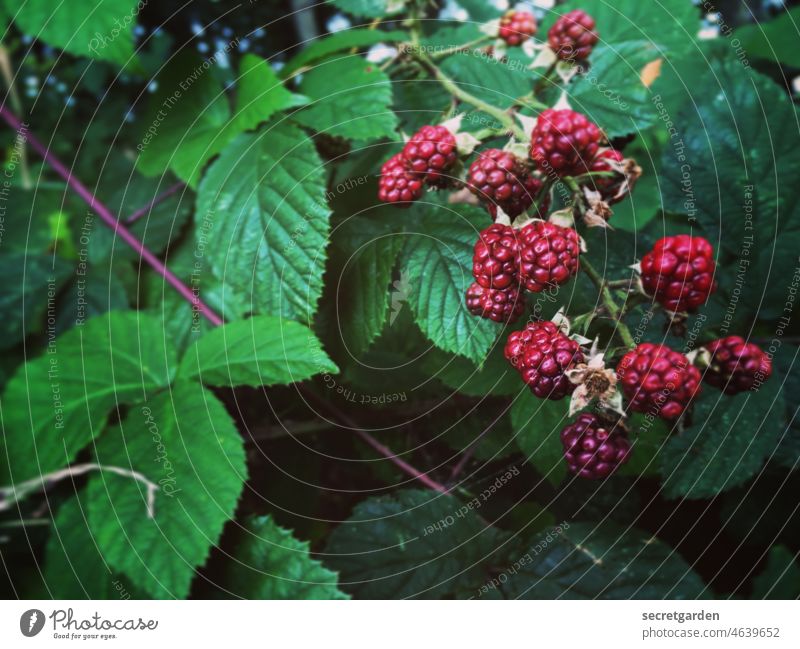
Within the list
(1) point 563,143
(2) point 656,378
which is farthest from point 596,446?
(1) point 563,143

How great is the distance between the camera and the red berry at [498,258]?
296 millimetres

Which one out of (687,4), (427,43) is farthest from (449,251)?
(687,4)

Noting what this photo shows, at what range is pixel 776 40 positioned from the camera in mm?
482

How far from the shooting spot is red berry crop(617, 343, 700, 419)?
28 centimetres

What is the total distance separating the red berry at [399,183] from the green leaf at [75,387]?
0.18 m

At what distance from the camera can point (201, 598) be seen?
376mm

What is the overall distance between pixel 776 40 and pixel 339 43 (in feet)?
1.14

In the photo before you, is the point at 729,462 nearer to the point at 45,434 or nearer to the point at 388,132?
the point at 388,132

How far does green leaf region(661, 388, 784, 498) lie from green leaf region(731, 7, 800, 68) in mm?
273

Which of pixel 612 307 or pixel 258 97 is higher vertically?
pixel 258 97

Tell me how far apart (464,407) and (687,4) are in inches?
13.6

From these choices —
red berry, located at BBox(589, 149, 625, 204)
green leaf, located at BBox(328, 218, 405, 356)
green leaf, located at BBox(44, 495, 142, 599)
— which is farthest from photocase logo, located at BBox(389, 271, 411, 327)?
green leaf, located at BBox(44, 495, 142, 599)
